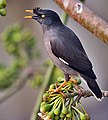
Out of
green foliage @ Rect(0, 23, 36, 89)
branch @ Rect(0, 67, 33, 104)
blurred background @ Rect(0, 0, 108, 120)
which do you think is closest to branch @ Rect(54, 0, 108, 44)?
green foliage @ Rect(0, 23, 36, 89)

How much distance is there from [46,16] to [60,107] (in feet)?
2.30

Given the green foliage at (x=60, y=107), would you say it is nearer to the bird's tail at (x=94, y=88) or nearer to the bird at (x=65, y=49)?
the bird's tail at (x=94, y=88)

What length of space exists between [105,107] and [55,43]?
140 inches

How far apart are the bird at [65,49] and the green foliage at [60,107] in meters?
0.39

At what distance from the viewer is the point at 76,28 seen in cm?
628

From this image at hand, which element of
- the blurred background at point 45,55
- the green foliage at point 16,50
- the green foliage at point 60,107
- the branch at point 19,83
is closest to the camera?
the green foliage at point 60,107

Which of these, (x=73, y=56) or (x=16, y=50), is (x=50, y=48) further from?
(x=16, y=50)

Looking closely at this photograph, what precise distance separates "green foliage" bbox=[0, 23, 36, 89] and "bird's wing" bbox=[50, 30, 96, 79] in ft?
1.08

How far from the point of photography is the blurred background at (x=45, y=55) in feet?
19.9

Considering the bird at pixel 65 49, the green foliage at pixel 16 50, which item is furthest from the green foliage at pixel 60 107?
the green foliage at pixel 16 50

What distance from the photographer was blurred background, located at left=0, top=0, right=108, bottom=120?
6.06m

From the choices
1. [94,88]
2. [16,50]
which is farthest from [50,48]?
[94,88]

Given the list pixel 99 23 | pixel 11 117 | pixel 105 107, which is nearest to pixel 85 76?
pixel 99 23

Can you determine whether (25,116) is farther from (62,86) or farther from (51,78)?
(62,86)
